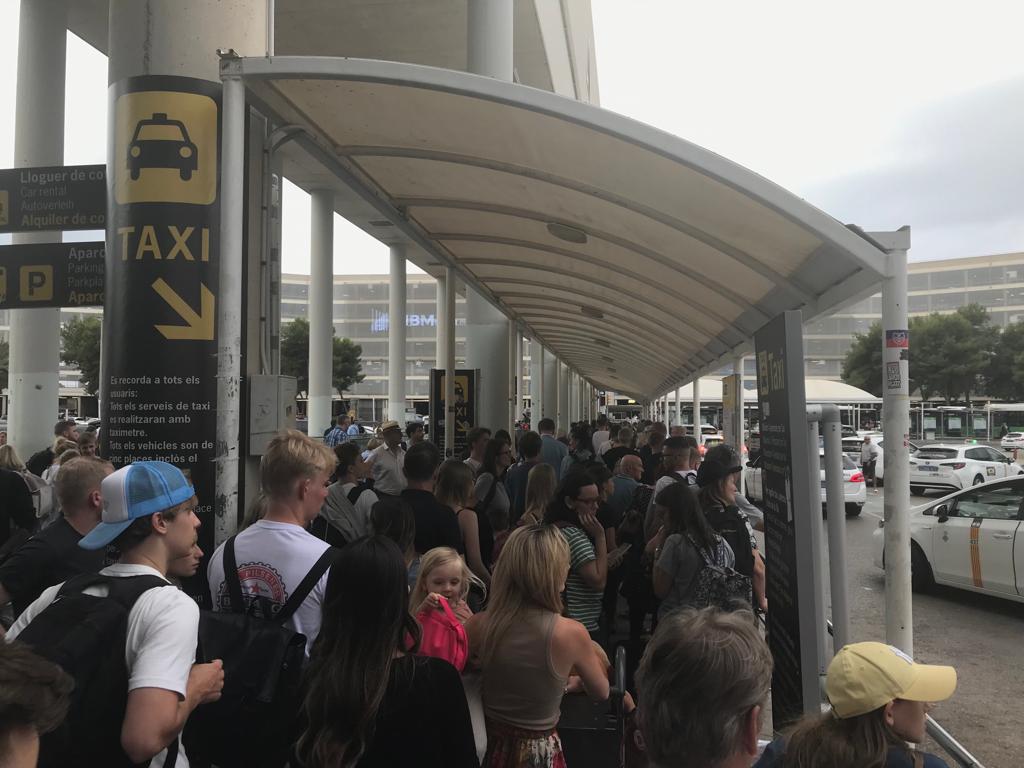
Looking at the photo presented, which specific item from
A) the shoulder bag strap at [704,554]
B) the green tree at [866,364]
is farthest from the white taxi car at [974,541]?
the green tree at [866,364]

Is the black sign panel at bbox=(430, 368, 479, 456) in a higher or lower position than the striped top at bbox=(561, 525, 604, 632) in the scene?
higher

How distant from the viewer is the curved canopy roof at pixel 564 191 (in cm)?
381

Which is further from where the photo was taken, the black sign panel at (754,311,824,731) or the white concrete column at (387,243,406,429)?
the white concrete column at (387,243,406,429)

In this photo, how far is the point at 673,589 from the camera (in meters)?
4.42

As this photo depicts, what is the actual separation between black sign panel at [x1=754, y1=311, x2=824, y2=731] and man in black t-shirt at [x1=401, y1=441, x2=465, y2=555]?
174 centimetres

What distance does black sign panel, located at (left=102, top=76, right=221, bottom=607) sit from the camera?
4.06 m

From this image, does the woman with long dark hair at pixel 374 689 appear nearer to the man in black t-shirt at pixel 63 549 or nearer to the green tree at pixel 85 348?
the man in black t-shirt at pixel 63 549

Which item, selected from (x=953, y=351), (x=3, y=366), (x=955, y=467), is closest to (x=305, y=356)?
(x=3, y=366)

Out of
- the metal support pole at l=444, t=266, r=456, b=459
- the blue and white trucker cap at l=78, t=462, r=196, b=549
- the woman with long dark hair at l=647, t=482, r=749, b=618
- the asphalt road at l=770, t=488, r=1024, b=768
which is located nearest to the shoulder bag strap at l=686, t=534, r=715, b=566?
the woman with long dark hair at l=647, t=482, r=749, b=618

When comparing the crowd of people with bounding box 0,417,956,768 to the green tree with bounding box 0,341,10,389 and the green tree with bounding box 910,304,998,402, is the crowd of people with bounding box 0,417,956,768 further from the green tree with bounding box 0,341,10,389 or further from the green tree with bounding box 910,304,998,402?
the green tree with bounding box 0,341,10,389

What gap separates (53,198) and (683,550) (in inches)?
166

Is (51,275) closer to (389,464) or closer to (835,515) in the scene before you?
(389,464)

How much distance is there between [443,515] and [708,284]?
3585 mm

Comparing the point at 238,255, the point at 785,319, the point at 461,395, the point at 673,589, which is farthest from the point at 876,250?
the point at 461,395
